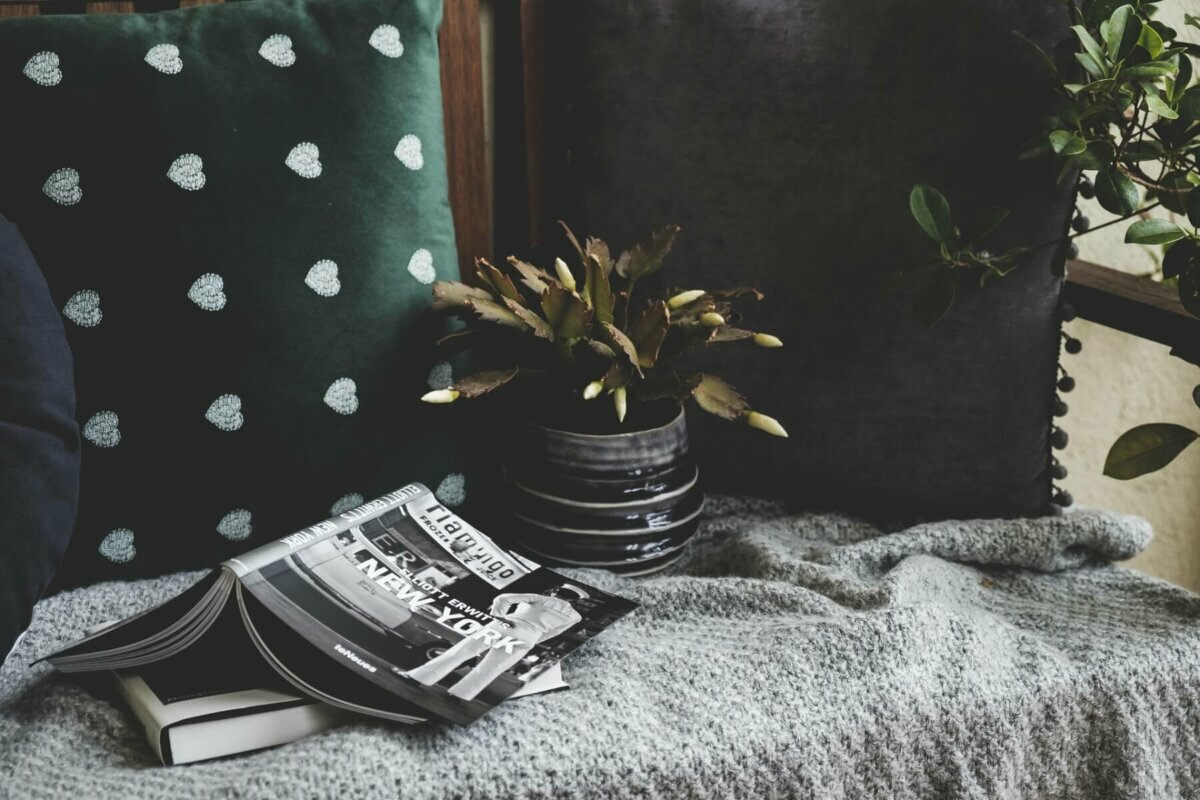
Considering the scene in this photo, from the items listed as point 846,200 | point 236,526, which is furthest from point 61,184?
point 846,200

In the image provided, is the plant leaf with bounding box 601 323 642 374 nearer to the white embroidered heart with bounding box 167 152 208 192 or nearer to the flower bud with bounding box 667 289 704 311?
the flower bud with bounding box 667 289 704 311

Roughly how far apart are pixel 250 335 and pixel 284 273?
58 millimetres

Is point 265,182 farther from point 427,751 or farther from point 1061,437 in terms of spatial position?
point 1061,437

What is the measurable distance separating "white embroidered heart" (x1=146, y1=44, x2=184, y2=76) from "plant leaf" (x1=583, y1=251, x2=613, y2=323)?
0.37 m

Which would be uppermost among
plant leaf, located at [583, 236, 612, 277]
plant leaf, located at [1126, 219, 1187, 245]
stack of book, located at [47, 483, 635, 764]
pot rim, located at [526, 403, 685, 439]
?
plant leaf, located at [1126, 219, 1187, 245]

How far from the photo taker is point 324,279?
0.85 m

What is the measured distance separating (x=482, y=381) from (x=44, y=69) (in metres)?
0.42

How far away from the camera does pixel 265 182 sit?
0.83 m

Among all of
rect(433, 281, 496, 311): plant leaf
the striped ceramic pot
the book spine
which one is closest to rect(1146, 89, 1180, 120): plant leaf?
the striped ceramic pot

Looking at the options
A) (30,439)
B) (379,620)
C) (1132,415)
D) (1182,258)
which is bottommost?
(1132,415)

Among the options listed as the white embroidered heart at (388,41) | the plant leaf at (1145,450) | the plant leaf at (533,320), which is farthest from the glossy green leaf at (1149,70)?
the white embroidered heart at (388,41)

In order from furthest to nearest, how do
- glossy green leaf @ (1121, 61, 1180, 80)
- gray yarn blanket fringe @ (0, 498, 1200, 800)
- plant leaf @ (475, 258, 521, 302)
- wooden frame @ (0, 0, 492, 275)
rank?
wooden frame @ (0, 0, 492, 275) → plant leaf @ (475, 258, 521, 302) → glossy green leaf @ (1121, 61, 1180, 80) → gray yarn blanket fringe @ (0, 498, 1200, 800)

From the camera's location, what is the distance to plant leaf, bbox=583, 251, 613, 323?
85 centimetres

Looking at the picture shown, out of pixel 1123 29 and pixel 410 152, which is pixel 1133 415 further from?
pixel 410 152
